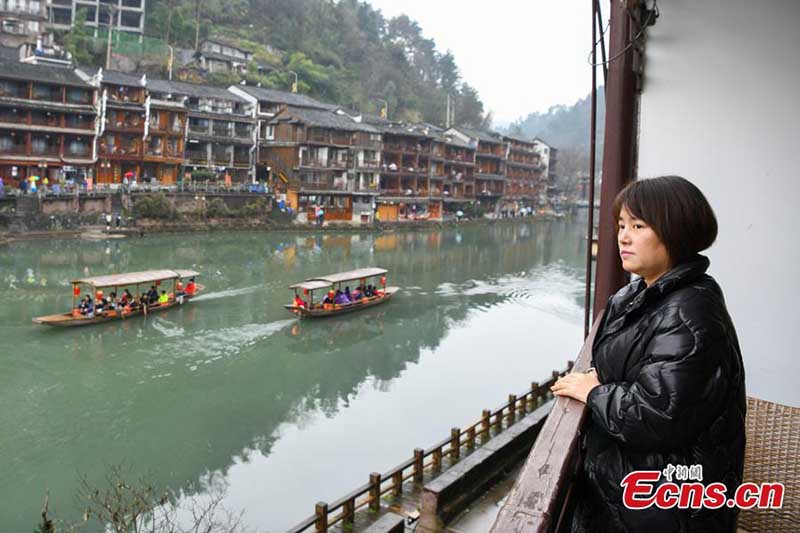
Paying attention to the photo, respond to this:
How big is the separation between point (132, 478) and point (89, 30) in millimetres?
43530

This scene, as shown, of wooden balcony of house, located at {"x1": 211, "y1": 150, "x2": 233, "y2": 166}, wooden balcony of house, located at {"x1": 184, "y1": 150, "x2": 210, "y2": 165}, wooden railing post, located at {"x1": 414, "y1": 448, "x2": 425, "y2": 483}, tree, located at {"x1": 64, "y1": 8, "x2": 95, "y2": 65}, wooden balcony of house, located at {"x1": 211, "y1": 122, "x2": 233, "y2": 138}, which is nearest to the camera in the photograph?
wooden railing post, located at {"x1": 414, "y1": 448, "x2": 425, "y2": 483}

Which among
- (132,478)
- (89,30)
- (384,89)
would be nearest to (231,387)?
(132,478)

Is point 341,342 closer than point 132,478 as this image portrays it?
No

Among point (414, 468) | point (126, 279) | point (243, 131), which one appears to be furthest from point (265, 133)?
point (414, 468)

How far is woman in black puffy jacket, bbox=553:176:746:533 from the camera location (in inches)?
55.5

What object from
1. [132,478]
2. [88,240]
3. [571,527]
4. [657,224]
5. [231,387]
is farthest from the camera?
[88,240]

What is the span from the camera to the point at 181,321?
1722cm

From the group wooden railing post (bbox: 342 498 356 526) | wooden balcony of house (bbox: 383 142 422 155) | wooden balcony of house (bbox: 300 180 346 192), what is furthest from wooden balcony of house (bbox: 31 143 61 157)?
wooden railing post (bbox: 342 498 356 526)

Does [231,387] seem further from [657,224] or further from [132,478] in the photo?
[657,224]

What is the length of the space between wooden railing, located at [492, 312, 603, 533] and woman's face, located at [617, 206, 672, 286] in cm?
39

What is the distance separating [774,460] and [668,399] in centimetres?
134

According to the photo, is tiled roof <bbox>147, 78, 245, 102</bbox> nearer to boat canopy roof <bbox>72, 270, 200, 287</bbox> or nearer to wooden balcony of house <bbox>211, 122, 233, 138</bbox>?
wooden balcony of house <bbox>211, 122, 233, 138</bbox>

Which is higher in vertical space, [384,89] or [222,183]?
[384,89]

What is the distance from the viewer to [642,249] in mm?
1632
